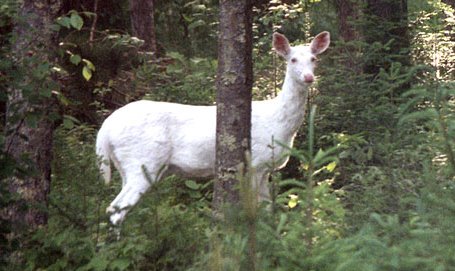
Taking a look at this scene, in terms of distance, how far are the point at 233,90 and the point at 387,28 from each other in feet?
18.8

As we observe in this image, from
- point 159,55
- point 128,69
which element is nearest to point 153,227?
point 128,69

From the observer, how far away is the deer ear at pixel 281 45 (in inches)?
368

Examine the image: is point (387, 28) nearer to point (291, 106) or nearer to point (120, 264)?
point (291, 106)

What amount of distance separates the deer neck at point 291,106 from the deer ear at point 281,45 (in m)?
0.30

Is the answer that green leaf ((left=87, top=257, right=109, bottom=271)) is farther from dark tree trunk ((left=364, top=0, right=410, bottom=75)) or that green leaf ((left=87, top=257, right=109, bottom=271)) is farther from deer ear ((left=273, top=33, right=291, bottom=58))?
dark tree trunk ((left=364, top=0, right=410, bottom=75))

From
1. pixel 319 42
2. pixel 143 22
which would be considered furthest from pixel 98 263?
pixel 143 22

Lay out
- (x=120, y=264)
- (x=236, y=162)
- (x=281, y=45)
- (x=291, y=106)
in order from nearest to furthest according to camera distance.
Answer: (x=120, y=264), (x=236, y=162), (x=281, y=45), (x=291, y=106)

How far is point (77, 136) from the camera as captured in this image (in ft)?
36.8

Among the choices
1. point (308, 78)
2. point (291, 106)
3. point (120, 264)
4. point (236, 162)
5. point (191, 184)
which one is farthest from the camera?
point (291, 106)

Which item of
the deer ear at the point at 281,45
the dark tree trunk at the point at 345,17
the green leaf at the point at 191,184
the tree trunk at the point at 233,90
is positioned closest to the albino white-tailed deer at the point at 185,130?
the deer ear at the point at 281,45

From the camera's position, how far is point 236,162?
22.0ft

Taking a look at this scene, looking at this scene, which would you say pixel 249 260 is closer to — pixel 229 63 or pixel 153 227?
pixel 153 227

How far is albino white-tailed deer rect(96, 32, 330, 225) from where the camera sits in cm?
926

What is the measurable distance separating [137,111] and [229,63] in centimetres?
282
